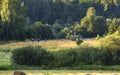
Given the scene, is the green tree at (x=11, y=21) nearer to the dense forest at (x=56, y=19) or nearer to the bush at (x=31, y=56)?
the dense forest at (x=56, y=19)

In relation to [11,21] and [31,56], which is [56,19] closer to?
[11,21]

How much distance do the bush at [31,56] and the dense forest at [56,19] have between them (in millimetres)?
31841

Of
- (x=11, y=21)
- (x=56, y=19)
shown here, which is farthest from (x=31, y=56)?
(x=56, y=19)

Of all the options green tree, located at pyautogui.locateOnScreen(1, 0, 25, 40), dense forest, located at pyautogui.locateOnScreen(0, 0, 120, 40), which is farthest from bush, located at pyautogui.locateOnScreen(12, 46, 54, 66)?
green tree, located at pyautogui.locateOnScreen(1, 0, 25, 40)

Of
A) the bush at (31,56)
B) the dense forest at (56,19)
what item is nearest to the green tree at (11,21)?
the dense forest at (56,19)

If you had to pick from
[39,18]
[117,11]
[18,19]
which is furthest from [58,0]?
[18,19]

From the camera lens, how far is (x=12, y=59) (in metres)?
52.1

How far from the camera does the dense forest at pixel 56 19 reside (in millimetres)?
85062

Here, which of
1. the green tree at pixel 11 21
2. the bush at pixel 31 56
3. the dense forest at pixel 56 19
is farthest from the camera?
the dense forest at pixel 56 19

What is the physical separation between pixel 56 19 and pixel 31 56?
72.1 meters

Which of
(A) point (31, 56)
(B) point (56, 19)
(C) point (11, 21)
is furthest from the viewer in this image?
(B) point (56, 19)

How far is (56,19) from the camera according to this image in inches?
4872

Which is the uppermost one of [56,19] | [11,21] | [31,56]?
[11,21]

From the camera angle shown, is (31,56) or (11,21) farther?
(11,21)
